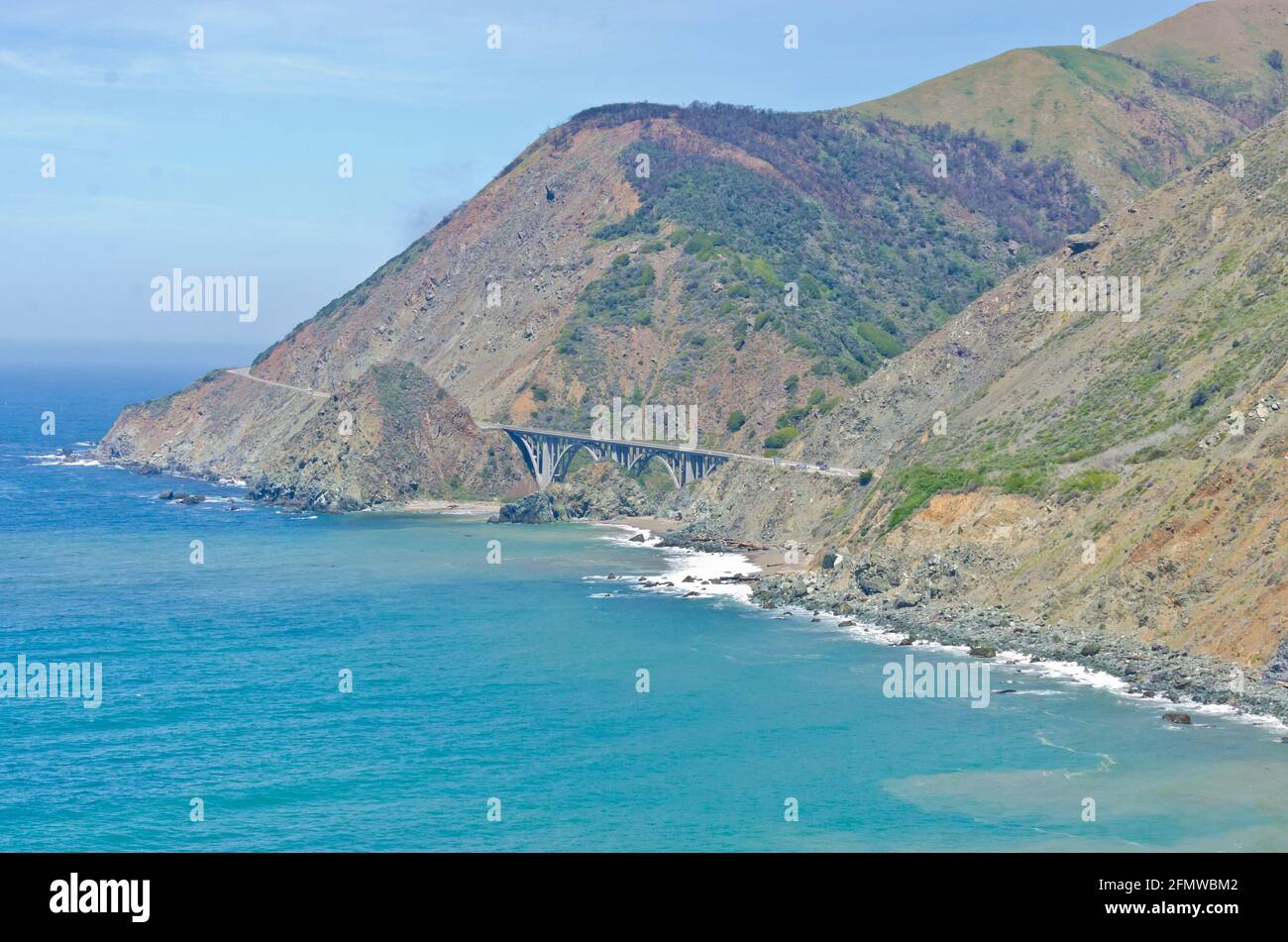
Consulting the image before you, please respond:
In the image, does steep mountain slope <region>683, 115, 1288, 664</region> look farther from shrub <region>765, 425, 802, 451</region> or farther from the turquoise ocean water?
shrub <region>765, 425, 802, 451</region>

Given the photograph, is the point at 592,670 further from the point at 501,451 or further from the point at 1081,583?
the point at 501,451

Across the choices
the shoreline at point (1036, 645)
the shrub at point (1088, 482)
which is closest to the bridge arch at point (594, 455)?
the shoreline at point (1036, 645)

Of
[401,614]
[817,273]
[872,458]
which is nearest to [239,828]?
[401,614]

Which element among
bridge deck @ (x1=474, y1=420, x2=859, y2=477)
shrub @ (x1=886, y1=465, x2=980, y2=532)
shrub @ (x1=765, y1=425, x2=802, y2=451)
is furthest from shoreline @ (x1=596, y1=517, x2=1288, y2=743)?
shrub @ (x1=765, y1=425, x2=802, y2=451)

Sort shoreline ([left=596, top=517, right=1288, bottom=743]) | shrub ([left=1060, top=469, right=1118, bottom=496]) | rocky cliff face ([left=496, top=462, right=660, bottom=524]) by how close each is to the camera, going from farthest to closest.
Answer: rocky cliff face ([left=496, top=462, right=660, bottom=524]) → shrub ([left=1060, top=469, right=1118, bottom=496]) → shoreline ([left=596, top=517, right=1288, bottom=743])

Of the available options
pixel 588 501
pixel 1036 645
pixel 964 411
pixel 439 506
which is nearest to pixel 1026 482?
pixel 1036 645

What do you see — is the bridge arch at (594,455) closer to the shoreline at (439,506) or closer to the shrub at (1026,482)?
the shoreline at (439,506)
